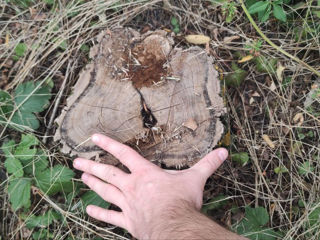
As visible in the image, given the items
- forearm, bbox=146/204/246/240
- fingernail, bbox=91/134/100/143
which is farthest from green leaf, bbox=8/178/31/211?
forearm, bbox=146/204/246/240

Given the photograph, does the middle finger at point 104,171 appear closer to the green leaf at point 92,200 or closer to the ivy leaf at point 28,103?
the green leaf at point 92,200

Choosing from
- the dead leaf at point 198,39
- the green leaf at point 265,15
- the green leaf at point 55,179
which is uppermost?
the green leaf at point 265,15

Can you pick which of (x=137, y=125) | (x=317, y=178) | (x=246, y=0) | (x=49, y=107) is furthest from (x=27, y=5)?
(x=317, y=178)

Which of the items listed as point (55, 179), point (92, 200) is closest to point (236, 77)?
point (92, 200)

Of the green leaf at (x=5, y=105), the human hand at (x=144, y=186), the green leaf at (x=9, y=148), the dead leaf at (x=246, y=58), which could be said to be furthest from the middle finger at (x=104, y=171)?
the dead leaf at (x=246, y=58)

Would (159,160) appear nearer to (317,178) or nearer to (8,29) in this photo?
(317,178)

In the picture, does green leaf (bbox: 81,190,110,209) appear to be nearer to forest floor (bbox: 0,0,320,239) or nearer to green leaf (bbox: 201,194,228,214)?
forest floor (bbox: 0,0,320,239)
